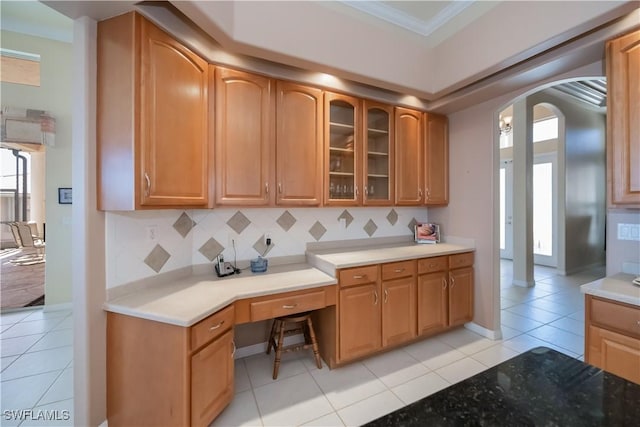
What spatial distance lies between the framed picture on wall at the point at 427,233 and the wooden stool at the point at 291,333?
1722mm

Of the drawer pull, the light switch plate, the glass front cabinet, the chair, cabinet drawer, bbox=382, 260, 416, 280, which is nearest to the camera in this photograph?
the drawer pull

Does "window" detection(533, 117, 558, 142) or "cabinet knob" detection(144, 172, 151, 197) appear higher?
"window" detection(533, 117, 558, 142)

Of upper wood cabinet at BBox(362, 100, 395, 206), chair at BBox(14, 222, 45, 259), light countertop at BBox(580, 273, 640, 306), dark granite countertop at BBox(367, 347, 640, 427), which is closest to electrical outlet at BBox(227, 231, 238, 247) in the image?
upper wood cabinet at BBox(362, 100, 395, 206)

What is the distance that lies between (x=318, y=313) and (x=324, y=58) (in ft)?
7.29

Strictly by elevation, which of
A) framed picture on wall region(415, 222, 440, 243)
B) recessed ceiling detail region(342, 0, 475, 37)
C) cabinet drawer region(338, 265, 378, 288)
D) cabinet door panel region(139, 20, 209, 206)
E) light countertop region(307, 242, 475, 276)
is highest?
recessed ceiling detail region(342, 0, 475, 37)

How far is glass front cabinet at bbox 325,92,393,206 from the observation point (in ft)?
8.46

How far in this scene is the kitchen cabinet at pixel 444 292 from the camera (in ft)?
8.64

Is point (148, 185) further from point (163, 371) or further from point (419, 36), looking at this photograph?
point (419, 36)

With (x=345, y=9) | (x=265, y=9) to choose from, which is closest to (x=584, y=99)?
(x=345, y=9)

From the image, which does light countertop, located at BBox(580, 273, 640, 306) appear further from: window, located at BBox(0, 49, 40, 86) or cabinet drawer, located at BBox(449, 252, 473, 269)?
window, located at BBox(0, 49, 40, 86)

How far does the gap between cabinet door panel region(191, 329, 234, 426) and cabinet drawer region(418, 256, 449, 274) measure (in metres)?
1.83

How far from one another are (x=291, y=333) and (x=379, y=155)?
2027 mm

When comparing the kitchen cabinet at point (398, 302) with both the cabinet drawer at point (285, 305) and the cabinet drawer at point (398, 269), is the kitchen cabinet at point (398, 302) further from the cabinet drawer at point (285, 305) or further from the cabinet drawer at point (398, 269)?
the cabinet drawer at point (285, 305)

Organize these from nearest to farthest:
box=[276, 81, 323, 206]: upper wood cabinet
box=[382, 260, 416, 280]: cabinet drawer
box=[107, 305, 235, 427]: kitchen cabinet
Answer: box=[107, 305, 235, 427]: kitchen cabinet → box=[276, 81, 323, 206]: upper wood cabinet → box=[382, 260, 416, 280]: cabinet drawer
